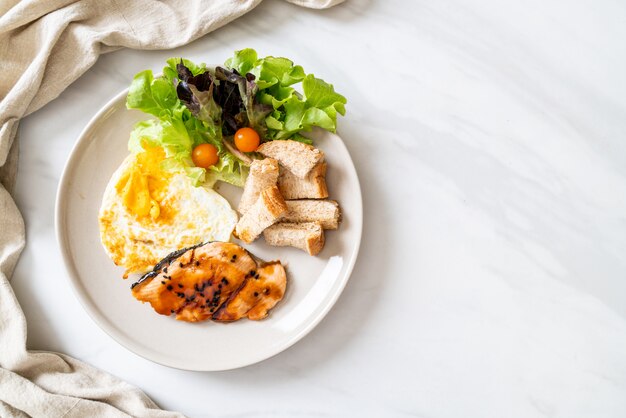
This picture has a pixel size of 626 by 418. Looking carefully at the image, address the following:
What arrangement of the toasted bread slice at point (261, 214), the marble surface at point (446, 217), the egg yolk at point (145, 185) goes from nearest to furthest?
1. the toasted bread slice at point (261, 214)
2. the egg yolk at point (145, 185)
3. the marble surface at point (446, 217)

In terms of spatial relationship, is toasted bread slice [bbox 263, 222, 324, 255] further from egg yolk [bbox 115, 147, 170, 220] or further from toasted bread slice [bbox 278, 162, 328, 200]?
egg yolk [bbox 115, 147, 170, 220]

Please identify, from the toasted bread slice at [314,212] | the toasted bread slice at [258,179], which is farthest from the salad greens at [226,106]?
the toasted bread slice at [314,212]

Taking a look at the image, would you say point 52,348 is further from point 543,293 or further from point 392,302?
point 543,293

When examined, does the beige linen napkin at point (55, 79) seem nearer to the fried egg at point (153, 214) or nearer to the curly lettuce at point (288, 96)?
the curly lettuce at point (288, 96)

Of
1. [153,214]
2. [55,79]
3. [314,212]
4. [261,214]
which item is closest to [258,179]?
[261,214]

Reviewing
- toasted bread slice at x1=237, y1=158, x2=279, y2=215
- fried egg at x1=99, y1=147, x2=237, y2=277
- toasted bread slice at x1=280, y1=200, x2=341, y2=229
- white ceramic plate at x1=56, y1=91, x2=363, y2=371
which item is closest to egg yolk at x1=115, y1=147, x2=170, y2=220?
fried egg at x1=99, y1=147, x2=237, y2=277
